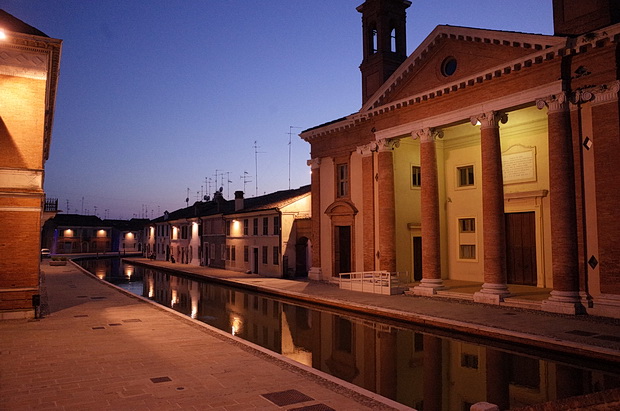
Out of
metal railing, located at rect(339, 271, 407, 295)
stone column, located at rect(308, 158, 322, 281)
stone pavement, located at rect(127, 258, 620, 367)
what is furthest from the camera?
stone column, located at rect(308, 158, 322, 281)

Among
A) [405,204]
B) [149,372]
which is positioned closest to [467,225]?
[405,204]

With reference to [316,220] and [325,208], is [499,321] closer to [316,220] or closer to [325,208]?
[325,208]

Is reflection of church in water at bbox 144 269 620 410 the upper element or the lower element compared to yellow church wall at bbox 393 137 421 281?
lower

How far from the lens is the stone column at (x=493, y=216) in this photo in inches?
661

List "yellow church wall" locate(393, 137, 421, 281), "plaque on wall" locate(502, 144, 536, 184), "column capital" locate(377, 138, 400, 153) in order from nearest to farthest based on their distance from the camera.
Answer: "plaque on wall" locate(502, 144, 536, 184), "column capital" locate(377, 138, 400, 153), "yellow church wall" locate(393, 137, 421, 281)

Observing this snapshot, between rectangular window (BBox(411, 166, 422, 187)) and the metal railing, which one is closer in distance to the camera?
the metal railing

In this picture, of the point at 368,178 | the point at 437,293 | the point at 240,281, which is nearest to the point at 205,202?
the point at 240,281

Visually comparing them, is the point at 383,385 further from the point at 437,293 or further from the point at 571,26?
the point at 571,26

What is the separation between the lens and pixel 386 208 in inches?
859

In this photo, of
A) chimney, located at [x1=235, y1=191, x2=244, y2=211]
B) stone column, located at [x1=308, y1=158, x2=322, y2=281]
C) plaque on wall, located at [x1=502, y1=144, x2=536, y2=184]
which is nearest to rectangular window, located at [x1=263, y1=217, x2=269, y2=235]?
stone column, located at [x1=308, y1=158, x2=322, y2=281]

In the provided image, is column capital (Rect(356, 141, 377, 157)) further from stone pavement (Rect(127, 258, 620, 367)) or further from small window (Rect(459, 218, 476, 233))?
stone pavement (Rect(127, 258, 620, 367))

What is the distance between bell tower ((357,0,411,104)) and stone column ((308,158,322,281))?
512cm

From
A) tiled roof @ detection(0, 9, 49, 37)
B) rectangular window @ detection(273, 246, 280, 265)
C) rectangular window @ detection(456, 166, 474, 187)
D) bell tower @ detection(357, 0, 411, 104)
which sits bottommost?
rectangular window @ detection(273, 246, 280, 265)

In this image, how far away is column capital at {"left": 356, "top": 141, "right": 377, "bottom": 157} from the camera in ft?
74.6
